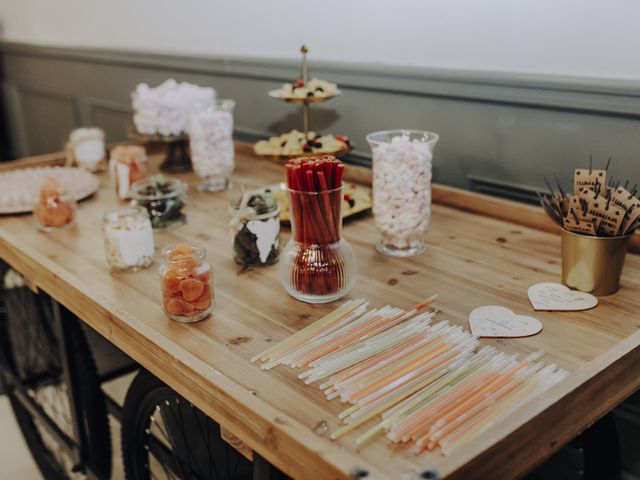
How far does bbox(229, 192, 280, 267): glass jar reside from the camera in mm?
1347

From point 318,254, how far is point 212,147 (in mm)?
789

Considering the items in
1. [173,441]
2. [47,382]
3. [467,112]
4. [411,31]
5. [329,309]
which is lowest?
[47,382]

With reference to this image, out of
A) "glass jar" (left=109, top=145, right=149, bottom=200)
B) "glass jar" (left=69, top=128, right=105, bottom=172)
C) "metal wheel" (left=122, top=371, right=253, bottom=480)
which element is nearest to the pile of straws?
"metal wheel" (left=122, top=371, right=253, bottom=480)

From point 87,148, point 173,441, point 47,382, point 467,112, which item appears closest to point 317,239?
point 173,441

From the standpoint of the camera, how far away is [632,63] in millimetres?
1412

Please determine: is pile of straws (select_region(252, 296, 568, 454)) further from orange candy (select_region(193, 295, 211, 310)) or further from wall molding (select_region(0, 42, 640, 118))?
wall molding (select_region(0, 42, 640, 118))

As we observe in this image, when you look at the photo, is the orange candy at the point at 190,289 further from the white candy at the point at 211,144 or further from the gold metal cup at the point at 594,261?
the white candy at the point at 211,144

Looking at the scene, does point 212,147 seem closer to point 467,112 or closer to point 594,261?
point 467,112

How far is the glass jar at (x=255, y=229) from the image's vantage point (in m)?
1.35

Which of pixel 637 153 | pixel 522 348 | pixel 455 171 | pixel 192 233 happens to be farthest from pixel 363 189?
pixel 522 348

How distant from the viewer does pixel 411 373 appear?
931mm

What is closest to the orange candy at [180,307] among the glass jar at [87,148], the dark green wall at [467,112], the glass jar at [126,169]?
the glass jar at [126,169]

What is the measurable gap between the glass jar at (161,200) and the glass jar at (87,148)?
0.55 metres

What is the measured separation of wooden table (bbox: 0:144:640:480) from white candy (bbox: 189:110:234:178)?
0.48 feet
